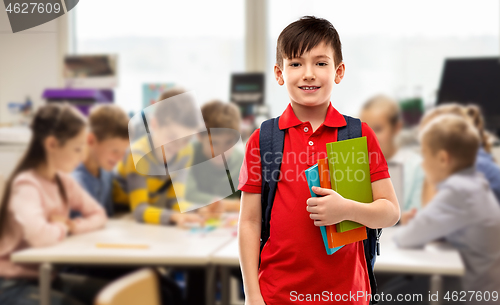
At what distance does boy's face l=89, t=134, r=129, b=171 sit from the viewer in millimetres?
1406

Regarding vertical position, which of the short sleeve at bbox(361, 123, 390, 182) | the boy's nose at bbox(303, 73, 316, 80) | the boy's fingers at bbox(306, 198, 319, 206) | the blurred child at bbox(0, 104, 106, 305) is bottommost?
the blurred child at bbox(0, 104, 106, 305)

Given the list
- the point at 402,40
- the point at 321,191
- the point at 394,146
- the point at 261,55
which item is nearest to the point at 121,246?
the point at 321,191

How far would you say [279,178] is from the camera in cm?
55

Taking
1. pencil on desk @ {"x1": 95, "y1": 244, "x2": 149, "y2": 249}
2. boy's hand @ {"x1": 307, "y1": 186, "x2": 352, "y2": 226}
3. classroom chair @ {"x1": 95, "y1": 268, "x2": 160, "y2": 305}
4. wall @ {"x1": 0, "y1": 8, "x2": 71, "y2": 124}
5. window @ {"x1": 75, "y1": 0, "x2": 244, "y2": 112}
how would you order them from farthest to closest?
window @ {"x1": 75, "y1": 0, "x2": 244, "y2": 112} → pencil on desk @ {"x1": 95, "y1": 244, "x2": 149, "y2": 249} → wall @ {"x1": 0, "y1": 8, "x2": 71, "y2": 124} → classroom chair @ {"x1": 95, "y1": 268, "x2": 160, "y2": 305} → boy's hand @ {"x1": 307, "y1": 186, "x2": 352, "y2": 226}

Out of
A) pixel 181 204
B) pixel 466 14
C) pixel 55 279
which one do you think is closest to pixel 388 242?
pixel 181 204

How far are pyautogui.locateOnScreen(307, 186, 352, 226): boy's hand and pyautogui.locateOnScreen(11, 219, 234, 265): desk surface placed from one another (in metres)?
0.67

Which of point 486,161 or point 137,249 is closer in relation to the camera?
point 137,249

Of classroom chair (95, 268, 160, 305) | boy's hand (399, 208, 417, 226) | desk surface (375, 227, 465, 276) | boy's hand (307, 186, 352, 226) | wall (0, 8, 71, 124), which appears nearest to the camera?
boy's hand (307, 186, 352, 226)

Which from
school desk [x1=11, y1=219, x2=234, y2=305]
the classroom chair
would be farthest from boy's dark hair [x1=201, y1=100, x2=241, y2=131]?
the classroom chair

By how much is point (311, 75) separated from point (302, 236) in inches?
7.7

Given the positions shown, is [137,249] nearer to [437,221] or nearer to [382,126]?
[437,221]

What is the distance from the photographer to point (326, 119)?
1.81ft

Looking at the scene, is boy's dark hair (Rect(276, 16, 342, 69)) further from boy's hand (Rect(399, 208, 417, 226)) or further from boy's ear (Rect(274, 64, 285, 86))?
boy's hand (Rect(399, 208, 417, 226))

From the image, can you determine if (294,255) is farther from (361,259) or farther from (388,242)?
(388,242)
